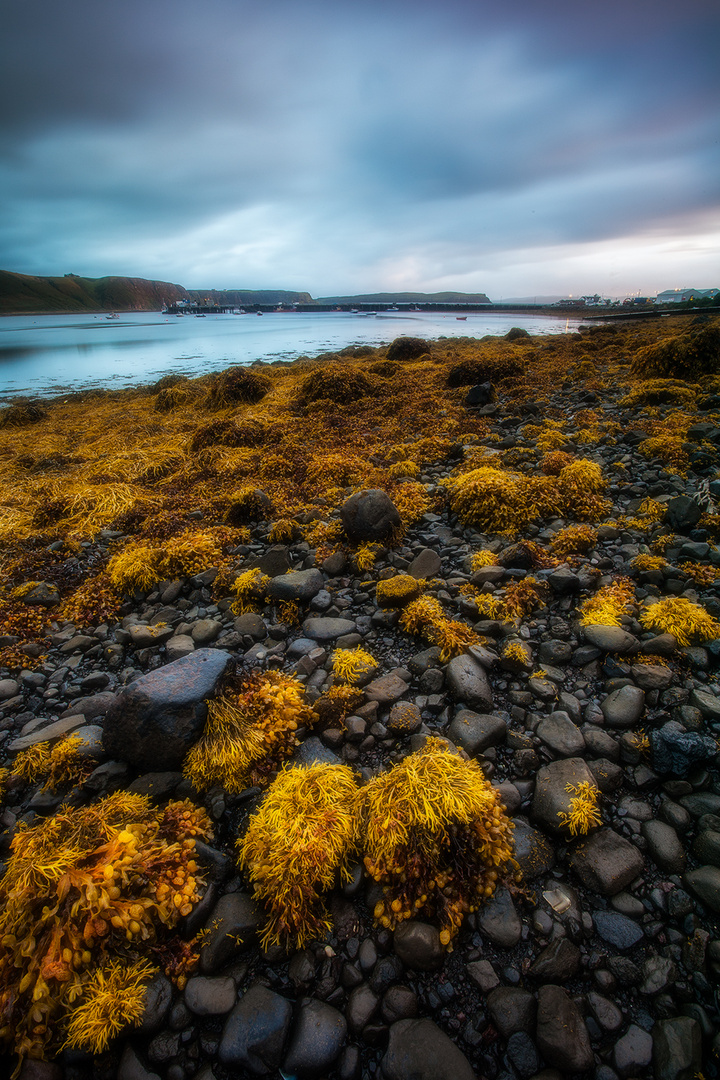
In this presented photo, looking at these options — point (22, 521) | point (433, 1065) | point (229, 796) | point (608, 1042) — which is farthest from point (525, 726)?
point (22, 521)

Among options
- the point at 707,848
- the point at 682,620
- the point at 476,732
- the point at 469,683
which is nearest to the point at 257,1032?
the point at 476,732

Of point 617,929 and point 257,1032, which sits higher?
point 617,929

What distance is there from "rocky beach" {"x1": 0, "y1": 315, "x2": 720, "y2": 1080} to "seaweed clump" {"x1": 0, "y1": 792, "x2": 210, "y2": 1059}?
0.04ft

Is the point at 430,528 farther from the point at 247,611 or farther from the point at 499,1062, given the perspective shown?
the point at 499,1062

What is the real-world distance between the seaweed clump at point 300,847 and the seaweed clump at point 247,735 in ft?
0.79

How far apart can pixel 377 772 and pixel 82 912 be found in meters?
1.74

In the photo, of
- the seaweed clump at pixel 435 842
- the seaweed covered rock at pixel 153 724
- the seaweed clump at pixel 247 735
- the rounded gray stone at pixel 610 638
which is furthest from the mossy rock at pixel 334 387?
the seaweed clump at pixel 435 842

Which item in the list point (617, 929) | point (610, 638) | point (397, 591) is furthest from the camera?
point (397, 591)

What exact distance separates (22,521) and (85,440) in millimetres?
5951

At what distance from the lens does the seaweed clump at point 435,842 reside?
2.25 metres

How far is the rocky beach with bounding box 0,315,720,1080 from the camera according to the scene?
193 cm

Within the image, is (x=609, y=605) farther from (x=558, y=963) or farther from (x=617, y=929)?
(x=558, y=963)

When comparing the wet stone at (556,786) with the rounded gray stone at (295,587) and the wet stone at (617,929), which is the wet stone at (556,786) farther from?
the rounded gray stone at (295,587)

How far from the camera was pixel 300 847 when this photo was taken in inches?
93.3
